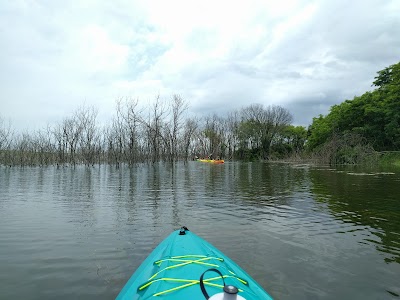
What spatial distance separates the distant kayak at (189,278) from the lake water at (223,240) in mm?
721

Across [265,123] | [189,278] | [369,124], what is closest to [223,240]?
[189,278]

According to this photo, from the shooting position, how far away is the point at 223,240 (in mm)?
5562

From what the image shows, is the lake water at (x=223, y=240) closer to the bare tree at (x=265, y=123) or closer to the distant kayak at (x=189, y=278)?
the distant kayak at (x=189, y=278)

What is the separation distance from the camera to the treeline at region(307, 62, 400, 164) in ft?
109

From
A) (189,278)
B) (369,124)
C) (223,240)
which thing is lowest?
(223,240)

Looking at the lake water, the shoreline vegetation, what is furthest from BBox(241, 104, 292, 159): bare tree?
the lake water

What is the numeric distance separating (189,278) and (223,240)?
115 inches

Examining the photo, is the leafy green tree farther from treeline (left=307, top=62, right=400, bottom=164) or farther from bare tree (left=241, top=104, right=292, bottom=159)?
bare tree (left=241, top=104, right=292, bottom=159)

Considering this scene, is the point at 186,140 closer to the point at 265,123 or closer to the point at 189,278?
the point at 265,123

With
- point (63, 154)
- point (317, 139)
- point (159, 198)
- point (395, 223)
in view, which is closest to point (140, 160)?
point (63, 154)

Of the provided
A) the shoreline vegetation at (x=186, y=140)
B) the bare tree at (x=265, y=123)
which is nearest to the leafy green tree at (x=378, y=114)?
the shoreline vegetation at (x=186, y=140)

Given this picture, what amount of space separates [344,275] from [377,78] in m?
49.2

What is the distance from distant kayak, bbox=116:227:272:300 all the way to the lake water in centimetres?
72

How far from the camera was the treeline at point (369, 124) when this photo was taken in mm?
33125
